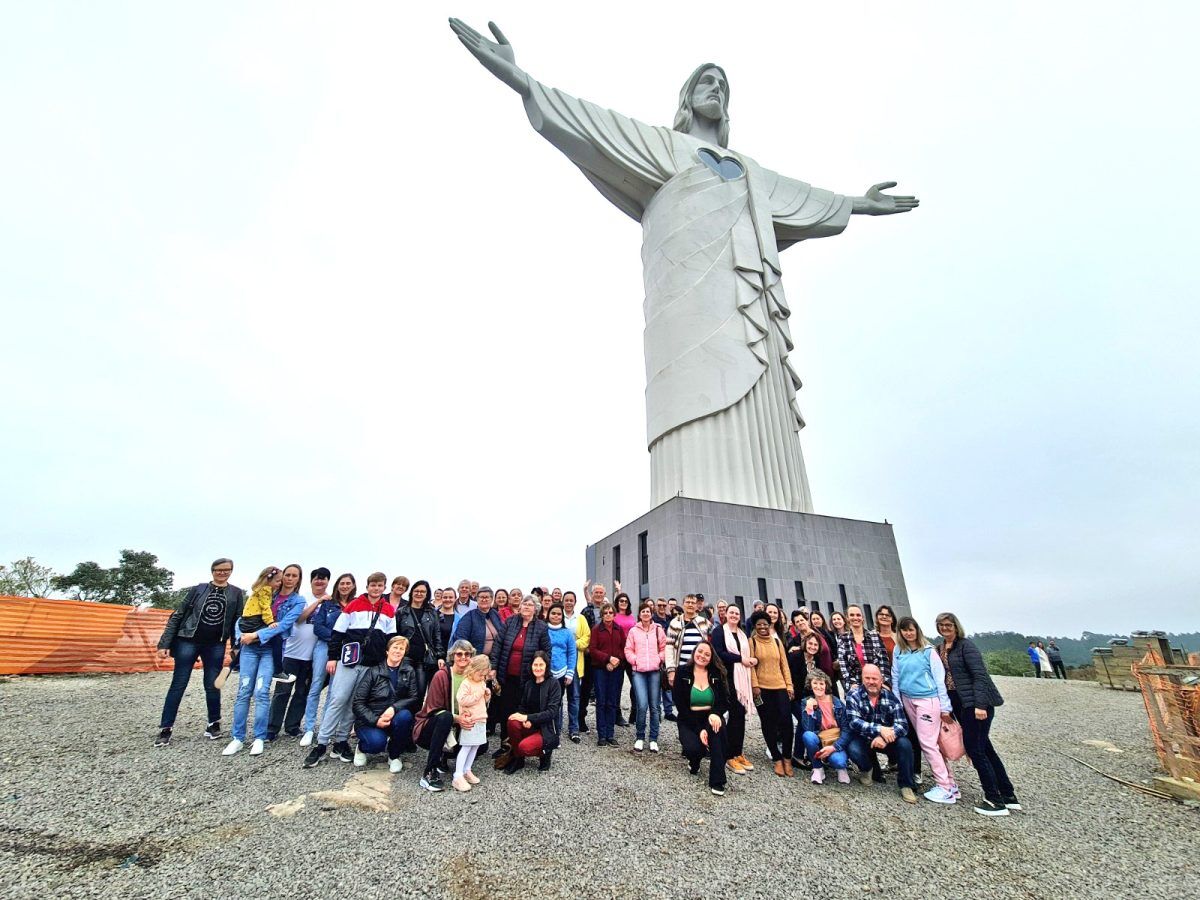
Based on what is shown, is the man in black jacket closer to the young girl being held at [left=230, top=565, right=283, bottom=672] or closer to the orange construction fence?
the young girl being held at [left=230, top=565, right=283, bottom=672]

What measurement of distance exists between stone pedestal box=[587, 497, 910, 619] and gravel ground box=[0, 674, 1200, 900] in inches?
332

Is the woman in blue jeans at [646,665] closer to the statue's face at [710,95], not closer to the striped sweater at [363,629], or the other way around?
the striped sweater at [363,629]

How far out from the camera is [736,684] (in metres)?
4.92

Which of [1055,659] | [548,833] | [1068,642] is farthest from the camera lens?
[1068,642]

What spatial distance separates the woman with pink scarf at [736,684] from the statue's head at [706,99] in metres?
22.3

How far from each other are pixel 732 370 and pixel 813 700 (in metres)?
12.3

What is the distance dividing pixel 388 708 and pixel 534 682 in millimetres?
1291

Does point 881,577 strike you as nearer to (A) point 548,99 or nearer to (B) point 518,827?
(B) point 518,827

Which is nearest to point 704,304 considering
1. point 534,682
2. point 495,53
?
point 495,53

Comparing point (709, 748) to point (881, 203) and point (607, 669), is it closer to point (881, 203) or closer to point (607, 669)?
point (607, 669)

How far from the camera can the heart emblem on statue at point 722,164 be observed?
63.3ft

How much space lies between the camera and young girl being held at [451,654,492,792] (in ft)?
13.8

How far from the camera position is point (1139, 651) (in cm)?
1141

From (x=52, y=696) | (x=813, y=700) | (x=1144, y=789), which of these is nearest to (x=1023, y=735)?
(x=1144, y=789)
